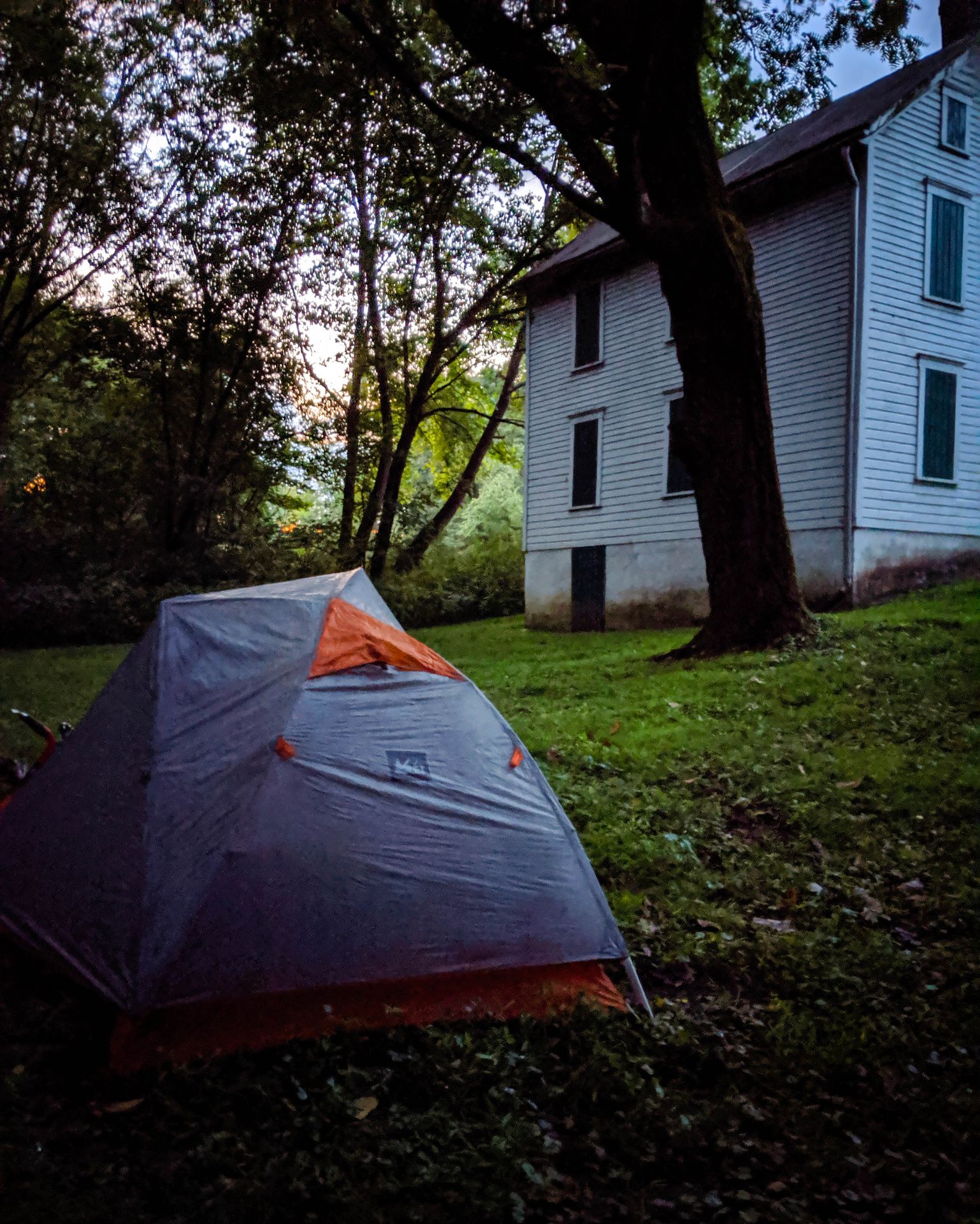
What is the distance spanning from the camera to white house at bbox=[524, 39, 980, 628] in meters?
13.5

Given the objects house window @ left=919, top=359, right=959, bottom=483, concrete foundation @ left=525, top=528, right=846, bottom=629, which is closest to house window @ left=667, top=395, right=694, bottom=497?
concrete foundation @ left=525, top=528, right=846, bottom=629

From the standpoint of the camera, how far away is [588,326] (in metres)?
18.5

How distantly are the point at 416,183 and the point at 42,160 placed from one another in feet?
26.2

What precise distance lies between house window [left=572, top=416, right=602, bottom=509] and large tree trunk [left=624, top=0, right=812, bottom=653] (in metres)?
7.86

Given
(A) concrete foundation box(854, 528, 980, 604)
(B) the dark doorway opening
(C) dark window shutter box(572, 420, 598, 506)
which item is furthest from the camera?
(C) dark window shutter box(572, 420, 598, 506)

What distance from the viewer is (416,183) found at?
13.5m

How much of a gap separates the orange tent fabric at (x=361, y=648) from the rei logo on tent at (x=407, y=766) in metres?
0.49

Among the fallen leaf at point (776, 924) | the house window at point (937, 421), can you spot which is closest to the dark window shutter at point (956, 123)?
the house window at point (937, 421)

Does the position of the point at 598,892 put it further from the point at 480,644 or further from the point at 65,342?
the point at 65,342

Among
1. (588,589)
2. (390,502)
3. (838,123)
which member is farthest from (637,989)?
(390,502)

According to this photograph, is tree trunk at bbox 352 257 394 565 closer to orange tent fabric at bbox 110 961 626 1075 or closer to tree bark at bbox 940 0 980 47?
tree bark at bbox 940 0 980 47

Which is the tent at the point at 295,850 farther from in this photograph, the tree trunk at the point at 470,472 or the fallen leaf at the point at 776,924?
the tree trunk at the point at 470,472

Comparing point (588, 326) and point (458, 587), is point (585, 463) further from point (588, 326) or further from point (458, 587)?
point (458, 587)

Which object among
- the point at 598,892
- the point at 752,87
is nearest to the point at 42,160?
the point at 752,87
